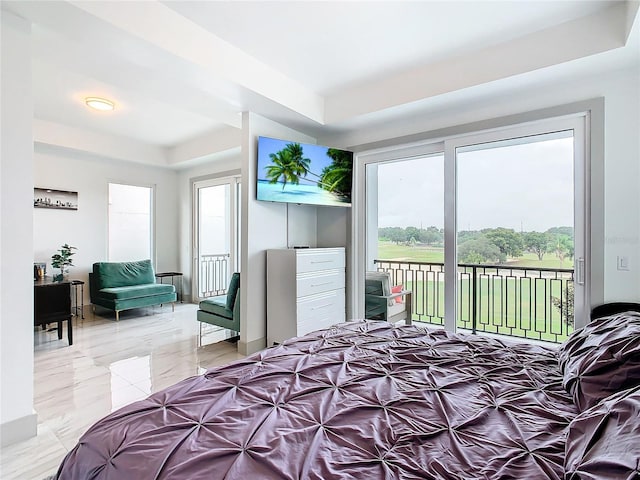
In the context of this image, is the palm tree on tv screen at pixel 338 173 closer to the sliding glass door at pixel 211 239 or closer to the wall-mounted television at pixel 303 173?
the wall-mounted television at pixel 303 173

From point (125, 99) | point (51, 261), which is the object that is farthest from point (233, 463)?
point (51, 261)

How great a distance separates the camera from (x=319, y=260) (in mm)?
3742

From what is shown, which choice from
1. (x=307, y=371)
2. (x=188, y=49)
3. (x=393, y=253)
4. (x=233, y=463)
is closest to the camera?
(x=233, y=463)

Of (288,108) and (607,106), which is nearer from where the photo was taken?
(607,106)

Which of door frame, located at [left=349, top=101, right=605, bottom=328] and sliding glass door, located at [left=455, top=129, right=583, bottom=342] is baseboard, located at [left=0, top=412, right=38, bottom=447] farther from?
door frame, located at [left=349, top=101, right=605, bottom=328]

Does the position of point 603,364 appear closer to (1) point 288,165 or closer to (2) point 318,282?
(2) point 318,282

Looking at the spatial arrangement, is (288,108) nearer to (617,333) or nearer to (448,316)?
(448,316)

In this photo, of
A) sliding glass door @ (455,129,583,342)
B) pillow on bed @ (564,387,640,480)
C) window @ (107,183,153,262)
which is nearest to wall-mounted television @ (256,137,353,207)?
sliding glass door @ (455,129,583,342)

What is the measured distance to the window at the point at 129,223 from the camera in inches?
235

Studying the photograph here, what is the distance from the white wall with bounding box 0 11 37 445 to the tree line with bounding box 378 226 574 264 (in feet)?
11.0

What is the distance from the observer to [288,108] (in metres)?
3.43

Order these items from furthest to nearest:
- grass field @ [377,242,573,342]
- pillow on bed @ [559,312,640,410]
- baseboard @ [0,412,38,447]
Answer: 1. grass field @ [377,242,573,342]
2. baseboard @ [0,412,38,447]
3. pillow on bed @ [559,312,640,410]

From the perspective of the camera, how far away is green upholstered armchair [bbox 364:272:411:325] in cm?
→ 399

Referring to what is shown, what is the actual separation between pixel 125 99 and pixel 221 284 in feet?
12.4
